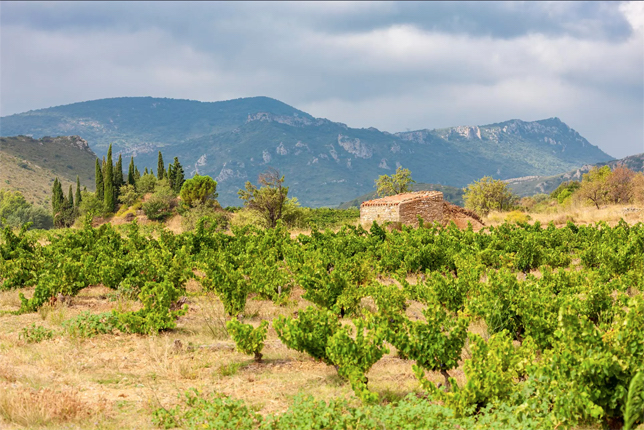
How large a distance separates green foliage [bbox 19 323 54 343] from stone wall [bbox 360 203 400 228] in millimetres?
21733

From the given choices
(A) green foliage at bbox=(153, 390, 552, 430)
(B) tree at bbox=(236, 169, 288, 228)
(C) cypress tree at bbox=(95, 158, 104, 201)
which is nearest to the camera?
(A) green foliage at bbox=(153, 390, 552, 430)

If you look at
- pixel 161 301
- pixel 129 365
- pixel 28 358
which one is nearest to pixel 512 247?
pixel 161 301

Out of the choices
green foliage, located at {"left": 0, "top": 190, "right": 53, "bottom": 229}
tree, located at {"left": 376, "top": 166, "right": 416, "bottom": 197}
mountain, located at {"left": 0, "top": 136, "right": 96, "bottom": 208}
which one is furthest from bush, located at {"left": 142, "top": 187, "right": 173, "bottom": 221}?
mountain, located at {"left": 0, "top": 136, "right": 96, "bottom": 208}

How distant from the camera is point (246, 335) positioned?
8.81 meters

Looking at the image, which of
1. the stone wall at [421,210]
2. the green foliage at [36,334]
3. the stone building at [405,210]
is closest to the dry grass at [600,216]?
the stone wall at [421,210]

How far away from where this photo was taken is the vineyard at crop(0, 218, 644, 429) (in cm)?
613

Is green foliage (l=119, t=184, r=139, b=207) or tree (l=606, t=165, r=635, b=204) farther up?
green foliage (l=119, t=184, r=139, b=207)

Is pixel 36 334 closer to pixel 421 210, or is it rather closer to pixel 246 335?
pixel 246 335

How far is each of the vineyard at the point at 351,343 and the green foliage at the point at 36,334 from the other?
4 centimetres

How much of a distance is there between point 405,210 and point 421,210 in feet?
4.65

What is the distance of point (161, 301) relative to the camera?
1128cm

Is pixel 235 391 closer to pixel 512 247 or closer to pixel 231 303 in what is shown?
pixel 231 303

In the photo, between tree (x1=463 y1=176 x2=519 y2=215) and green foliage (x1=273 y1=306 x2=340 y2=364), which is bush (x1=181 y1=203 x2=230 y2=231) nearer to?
tree (x1=463 y1=176 x2=519 y2=215)

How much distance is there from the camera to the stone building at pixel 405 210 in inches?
1225
